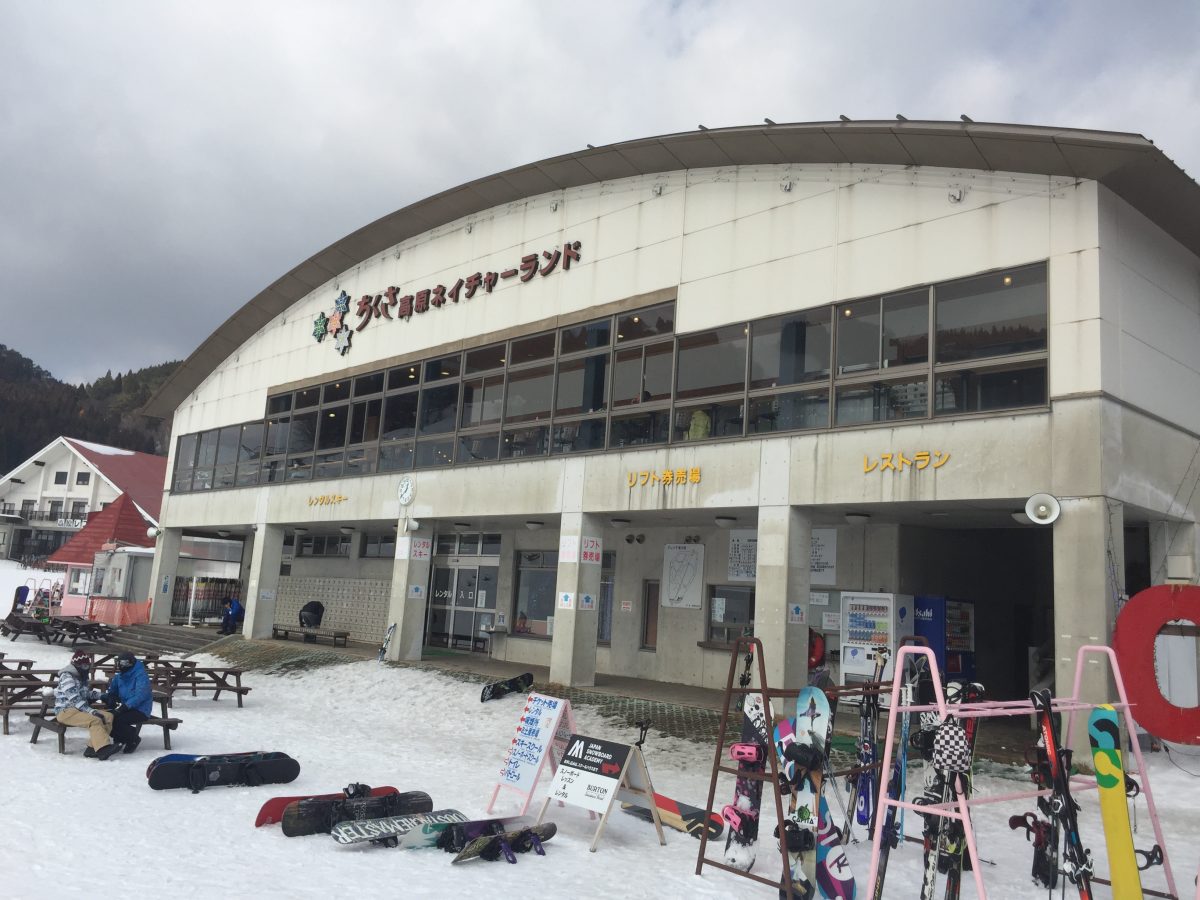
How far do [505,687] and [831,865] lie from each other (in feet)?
31.5

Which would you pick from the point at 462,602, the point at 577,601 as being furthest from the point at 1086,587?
the point at 462,602

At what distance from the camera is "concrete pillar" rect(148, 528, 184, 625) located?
88.1 feet

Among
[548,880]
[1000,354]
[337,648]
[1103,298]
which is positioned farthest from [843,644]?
[337,648]

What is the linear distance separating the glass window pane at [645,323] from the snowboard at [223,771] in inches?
376

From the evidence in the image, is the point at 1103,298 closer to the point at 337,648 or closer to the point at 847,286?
the point at 847,286

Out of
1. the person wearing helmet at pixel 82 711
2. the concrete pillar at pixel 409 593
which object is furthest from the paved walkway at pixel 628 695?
the person wearing helmet at pixel 82 711

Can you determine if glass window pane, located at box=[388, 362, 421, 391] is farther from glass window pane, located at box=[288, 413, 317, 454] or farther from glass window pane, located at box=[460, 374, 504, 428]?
glass window pane, located at box=[288, 413, 317, 454]

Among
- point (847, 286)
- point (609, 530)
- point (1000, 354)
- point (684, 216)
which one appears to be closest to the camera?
point (1000, 354)

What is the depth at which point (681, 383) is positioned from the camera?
15.2 m

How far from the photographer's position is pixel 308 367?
78.6ft

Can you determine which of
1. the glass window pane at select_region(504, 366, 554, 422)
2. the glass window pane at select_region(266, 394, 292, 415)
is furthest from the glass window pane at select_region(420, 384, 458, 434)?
the glass window pane at select_region(266, 394, 292, 415)

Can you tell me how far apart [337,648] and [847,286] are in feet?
50.0

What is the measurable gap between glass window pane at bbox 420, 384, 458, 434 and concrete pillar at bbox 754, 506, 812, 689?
27.9 feet

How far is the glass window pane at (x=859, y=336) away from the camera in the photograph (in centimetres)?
1288
